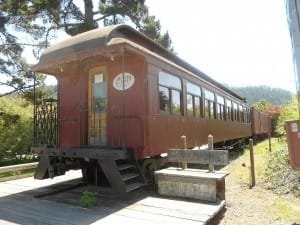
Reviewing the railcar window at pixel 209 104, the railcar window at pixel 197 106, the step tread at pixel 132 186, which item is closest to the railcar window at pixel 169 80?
the railcar window at pixel 197 106

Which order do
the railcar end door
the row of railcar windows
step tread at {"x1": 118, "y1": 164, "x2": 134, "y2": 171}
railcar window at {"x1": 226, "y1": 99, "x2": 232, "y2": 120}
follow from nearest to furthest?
step tread at {"x1": 118, "y1": 164, "x2": 134, "y2": 171} → the railcar end door → the row of railcar windows → railcar window at {"x1": 226, "y1": 99, "x2": 232, "y2": 120}

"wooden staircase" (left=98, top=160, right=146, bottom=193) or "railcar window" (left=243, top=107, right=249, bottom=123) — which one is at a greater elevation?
"railcar window" (left=243, top=107, right=249, bottom=123)

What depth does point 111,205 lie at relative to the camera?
20.2ft

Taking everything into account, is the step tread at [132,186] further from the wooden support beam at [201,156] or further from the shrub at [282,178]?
the shrub at [282,178]

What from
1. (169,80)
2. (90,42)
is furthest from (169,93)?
(90,42)

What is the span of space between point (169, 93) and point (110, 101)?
161 centimetres

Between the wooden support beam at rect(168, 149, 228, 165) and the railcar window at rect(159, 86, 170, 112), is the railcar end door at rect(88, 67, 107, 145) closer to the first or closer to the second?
the railcar window at rect(159, 86, 170, 112)

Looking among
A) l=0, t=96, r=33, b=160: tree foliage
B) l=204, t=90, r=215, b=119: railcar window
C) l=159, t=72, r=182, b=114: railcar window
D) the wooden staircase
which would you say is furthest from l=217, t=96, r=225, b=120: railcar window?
l=0, t=96, r=33, b=160: tree foliage

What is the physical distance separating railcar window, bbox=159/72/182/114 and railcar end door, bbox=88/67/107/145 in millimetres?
1346

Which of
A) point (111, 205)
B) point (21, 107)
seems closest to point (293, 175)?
point (111, 205)

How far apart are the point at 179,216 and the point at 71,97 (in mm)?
4413

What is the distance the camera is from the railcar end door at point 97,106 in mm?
7812

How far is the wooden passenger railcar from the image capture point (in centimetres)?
691

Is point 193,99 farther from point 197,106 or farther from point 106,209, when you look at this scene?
point 106,209
